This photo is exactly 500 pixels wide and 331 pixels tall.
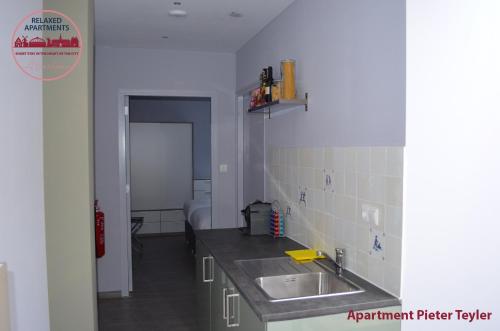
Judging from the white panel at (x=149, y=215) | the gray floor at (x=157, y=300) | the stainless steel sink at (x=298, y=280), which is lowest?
the gray floor at (x=157, y=300)

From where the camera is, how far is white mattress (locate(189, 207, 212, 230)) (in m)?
5.30

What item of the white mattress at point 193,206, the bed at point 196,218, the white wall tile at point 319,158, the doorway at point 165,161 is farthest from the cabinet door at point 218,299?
the doorway at point 165,161

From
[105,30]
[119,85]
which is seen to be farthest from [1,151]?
[119,85]

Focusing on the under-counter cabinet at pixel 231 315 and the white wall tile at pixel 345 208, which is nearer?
the under-counter cabinet at pixel 231 315

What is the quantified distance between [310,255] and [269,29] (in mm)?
1929

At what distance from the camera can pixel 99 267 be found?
14.4 feet

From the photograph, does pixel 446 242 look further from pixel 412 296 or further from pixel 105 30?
pixel 105 30

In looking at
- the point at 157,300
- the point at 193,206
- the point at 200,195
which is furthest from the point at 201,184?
the point at 157,300

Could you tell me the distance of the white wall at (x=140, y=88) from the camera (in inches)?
171

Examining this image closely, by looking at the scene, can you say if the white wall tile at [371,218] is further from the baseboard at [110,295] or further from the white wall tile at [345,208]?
the baseboard at [110,295]

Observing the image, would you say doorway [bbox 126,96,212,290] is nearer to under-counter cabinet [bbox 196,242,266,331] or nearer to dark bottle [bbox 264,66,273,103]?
under-counter cabinet [bbox 196,242,266,331]

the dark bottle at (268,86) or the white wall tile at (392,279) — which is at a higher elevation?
the dark bottle at (268,86)

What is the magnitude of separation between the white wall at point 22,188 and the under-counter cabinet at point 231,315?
37.0 inches

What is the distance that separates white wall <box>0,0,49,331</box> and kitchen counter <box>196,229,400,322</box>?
0.97 metres
